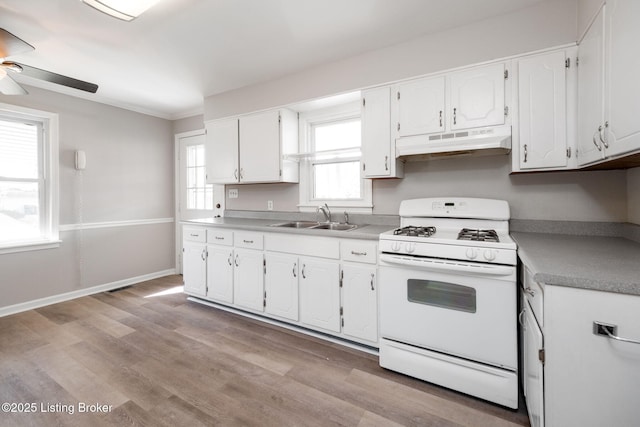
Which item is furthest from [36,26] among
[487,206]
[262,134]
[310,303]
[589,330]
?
[589,330]

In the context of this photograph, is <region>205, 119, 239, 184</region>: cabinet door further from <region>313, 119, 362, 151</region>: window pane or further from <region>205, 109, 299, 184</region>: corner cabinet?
<region>313, 119, 362, 151</region>: window pane

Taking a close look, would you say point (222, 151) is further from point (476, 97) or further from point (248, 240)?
point (476, 97)

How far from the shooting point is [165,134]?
4.59 metres

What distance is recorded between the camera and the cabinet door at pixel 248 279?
2.82m

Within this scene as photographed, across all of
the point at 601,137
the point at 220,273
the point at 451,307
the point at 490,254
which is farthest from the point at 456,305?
the point at 220,273

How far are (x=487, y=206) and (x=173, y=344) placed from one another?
9.05 feet

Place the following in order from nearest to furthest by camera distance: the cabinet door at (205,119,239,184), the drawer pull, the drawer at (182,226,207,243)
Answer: the drawer pull < the drawer at (182,226,207,243) < the cabinet door at (205,119,239,184)

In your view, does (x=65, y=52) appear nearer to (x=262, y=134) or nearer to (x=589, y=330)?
(x=262, y=134)

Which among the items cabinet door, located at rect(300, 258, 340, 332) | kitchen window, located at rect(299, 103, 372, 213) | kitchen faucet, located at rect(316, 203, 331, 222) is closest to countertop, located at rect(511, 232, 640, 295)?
cabinet door, located at rect(300, 258, 340, 332)

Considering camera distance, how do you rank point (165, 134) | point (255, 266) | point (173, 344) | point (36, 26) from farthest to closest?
1. point (165, 134)
2. point (255, 266)
3. point (173, 344)
4. point (36, 26)

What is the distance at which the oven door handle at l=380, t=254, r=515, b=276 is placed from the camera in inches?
64.7

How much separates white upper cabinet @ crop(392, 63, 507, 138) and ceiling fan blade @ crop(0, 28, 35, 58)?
265cm

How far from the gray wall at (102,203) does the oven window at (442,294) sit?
13.1 feet

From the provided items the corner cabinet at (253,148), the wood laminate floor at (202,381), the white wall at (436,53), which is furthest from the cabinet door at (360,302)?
the white wall at (436,53)
